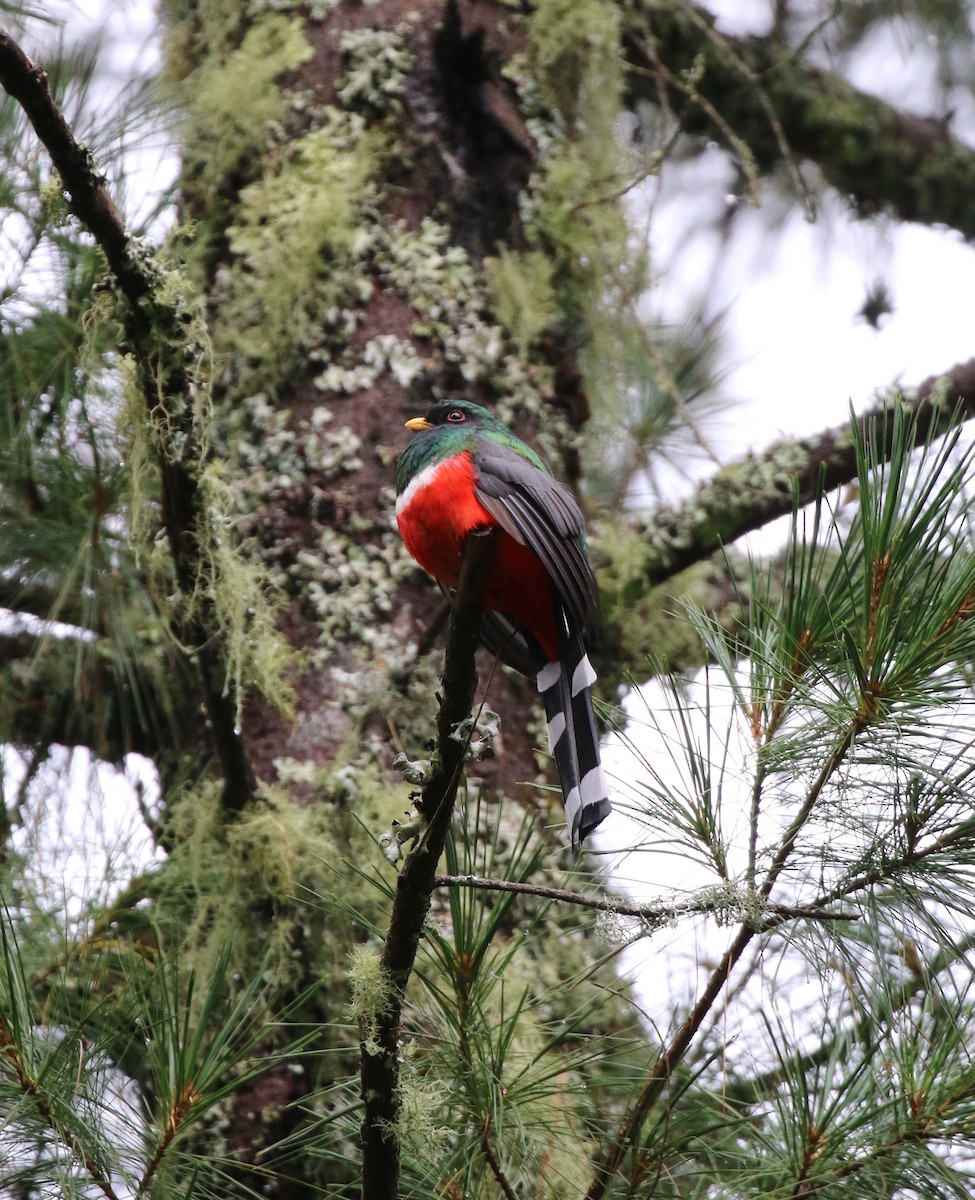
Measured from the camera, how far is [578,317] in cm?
343

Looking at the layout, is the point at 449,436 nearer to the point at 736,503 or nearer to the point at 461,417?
the point at 461,417

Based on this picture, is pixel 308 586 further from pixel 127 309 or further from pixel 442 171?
pixel 442 171

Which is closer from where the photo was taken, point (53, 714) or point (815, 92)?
point (53, 714)

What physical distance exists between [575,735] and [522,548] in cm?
36

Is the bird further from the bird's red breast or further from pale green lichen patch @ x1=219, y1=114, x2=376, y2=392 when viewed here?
pale green lichen patch @ x1=219, y1=114, x2=376, y2=392

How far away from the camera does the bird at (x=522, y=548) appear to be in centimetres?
237

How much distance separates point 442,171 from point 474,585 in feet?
5.84

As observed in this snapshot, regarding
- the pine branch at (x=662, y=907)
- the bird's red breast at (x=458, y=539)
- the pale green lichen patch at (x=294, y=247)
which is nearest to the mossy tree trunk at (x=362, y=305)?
the pale green lichen patch at (x=294, y=247)

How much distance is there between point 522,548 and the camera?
2410 mm

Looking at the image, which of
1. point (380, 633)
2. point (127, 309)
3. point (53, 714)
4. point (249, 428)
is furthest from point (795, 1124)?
point (53, 714)

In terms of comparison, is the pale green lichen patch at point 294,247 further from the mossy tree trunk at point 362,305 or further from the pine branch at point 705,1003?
the pine branch at point 705,1003

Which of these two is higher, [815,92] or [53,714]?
[815,92]

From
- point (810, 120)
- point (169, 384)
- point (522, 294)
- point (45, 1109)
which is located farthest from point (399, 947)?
point (810, 120)

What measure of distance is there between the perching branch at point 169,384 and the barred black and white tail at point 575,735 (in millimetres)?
588
